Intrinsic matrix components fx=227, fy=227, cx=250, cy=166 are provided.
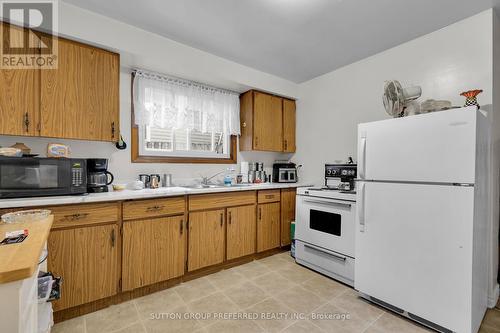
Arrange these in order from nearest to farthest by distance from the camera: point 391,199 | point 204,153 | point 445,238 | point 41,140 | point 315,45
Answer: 1. point 445,238
2. point 391,199
3. point 41,140
4. point 315,45
5. point 204,153

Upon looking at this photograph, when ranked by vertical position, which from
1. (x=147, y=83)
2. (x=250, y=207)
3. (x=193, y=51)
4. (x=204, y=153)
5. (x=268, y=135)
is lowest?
(x=250, y=207)

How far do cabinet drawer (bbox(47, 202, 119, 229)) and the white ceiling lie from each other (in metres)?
1.67

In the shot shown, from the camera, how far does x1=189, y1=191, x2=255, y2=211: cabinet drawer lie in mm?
2355

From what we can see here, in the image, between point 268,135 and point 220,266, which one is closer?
point 220,266

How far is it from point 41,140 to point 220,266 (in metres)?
2.13

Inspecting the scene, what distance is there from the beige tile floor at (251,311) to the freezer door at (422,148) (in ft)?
3.67

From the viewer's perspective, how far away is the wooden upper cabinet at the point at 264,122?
128 inches

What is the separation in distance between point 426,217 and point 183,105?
267 centimetres

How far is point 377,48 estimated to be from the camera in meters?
2.56

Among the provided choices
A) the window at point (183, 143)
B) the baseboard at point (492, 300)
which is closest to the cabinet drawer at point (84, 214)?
the window at point (183, 143)

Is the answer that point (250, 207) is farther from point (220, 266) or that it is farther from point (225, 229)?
point (220, 266)

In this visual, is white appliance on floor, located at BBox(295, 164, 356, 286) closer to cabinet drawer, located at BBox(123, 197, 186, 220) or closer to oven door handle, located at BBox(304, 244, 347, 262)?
oven door handle, located at BBox(304, 244, 347, 262)

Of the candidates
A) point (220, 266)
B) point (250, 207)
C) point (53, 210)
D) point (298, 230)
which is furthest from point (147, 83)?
point (298, 230)

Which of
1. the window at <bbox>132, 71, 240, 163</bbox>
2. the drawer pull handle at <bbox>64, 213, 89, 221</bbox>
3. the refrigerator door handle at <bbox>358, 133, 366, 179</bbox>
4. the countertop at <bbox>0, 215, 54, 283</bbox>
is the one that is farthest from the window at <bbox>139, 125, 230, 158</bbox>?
the refrigerator door handle at <bbox>358, 133, 366, 179</bbox>
